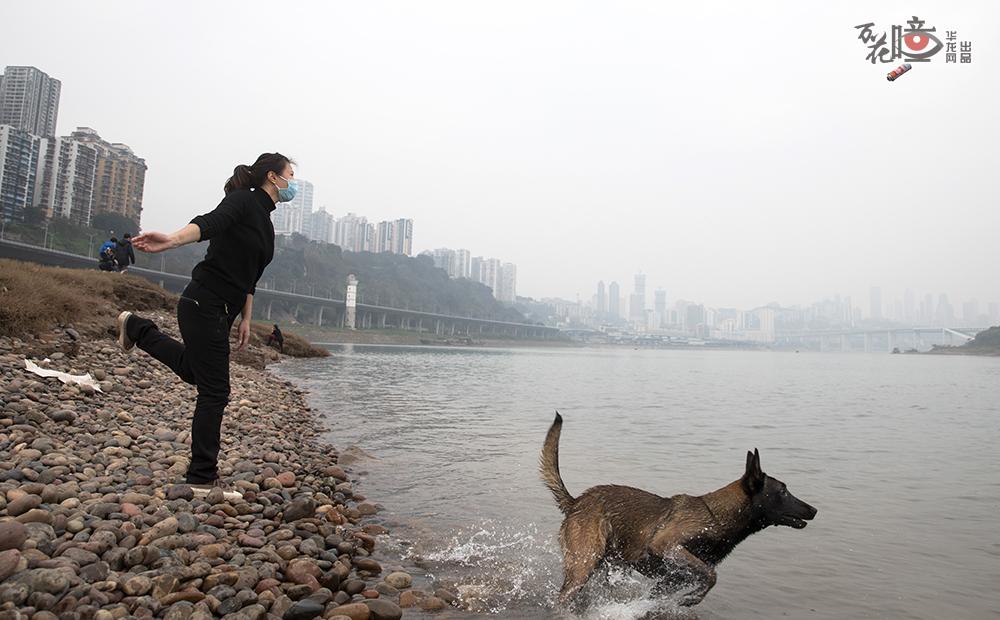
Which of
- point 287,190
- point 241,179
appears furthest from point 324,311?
point 241,179

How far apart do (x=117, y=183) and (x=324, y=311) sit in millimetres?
45416

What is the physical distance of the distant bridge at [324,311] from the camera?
6438 centimetres

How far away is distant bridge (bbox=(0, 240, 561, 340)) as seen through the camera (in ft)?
211

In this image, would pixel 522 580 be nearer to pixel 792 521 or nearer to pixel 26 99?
pixel 792 521

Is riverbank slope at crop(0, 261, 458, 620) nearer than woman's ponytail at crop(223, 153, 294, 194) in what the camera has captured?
Yes

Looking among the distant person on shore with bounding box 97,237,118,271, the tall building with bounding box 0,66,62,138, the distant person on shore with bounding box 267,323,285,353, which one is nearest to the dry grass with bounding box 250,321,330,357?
the distant person on shore with bounding box 267,323,285,353

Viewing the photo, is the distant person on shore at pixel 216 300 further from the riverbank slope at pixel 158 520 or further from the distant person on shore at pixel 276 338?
the distant person on shore at pixel 276 338

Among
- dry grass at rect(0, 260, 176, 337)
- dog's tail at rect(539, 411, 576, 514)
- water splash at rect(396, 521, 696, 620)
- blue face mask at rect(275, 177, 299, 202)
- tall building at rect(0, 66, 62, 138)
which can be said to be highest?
tall building at rect(0, 66, 62, 138)

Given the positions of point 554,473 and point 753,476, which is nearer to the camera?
point 753,476

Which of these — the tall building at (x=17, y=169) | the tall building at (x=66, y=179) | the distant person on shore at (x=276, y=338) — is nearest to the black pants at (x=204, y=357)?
the distant person on shore at (x=276, y=338)

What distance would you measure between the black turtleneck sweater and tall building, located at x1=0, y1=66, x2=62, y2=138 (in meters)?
146

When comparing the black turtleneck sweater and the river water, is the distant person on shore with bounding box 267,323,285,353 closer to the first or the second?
the river water

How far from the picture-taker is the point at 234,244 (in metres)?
4.20

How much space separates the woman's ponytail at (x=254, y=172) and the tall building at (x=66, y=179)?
108857mm
